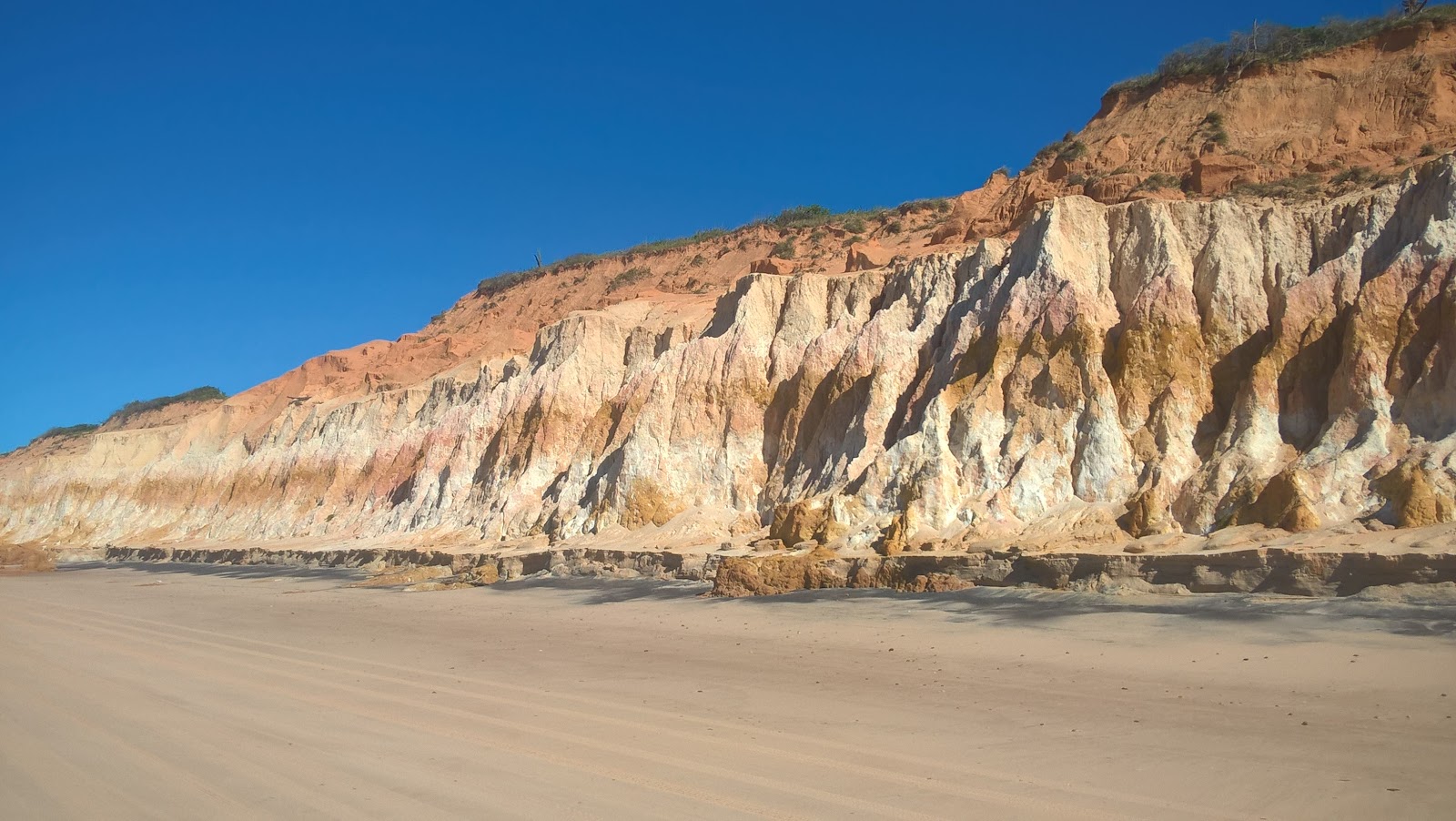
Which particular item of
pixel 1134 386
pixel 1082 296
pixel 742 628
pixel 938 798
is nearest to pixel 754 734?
pixel 938 798

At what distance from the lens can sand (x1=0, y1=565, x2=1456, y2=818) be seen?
5992 mm

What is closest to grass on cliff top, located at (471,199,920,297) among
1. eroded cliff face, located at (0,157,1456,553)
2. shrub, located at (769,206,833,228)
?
shrub, located at (769,206,833,228)

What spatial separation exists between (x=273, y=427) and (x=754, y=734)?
166 ft

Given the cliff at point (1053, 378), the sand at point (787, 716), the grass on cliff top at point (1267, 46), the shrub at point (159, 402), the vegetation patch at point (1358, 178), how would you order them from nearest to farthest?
the sand at point (787, 716), the cliff at point (1053, 378), the vegetation patch at point (1358, 178), the grass on cliff top at point (1267, 46), the shrub at point (159, 402)

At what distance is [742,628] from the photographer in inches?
518

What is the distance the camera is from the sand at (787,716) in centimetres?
599

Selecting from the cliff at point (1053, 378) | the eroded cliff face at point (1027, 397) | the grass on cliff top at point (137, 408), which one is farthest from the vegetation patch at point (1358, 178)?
the grass on cliff top at point (137, 408)

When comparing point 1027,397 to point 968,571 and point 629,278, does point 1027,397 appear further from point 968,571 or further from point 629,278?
point 629,278

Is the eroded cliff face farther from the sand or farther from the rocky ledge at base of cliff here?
the sand

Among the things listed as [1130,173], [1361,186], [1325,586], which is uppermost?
[1130,173]

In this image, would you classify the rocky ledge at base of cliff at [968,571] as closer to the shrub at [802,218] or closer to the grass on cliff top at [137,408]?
the shrub at [802,218]

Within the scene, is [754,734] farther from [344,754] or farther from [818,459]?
[818,459]

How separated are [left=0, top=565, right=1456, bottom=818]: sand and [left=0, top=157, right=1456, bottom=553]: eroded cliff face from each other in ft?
13.2

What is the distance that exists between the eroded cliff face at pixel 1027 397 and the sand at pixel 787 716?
13.2ft
